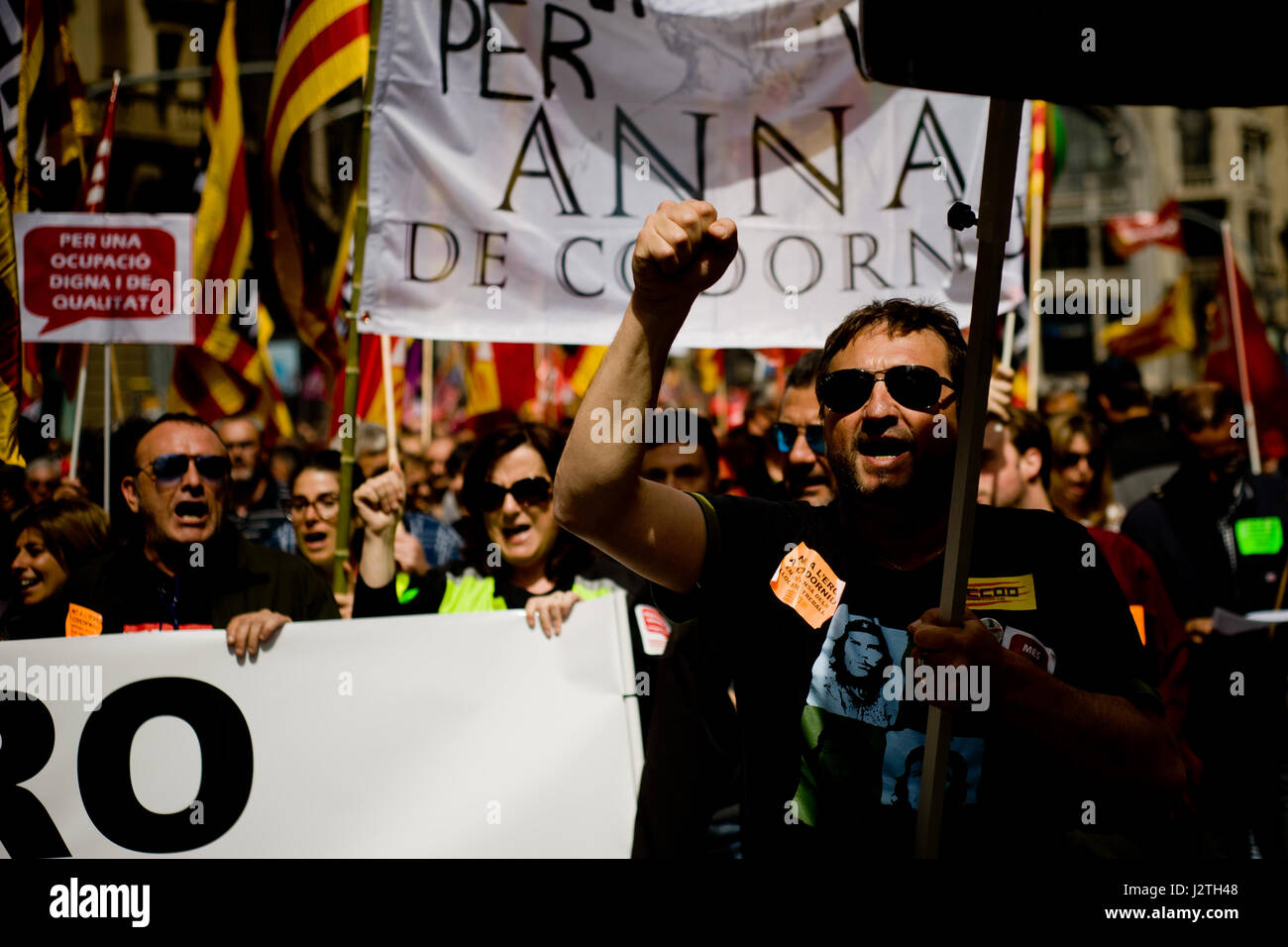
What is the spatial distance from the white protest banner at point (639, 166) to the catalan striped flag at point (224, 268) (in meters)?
1.25

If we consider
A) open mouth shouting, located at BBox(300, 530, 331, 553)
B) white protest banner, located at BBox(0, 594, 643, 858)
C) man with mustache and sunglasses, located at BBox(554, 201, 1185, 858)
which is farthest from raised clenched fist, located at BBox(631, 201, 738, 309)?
open mouth shouting, located at BBox(300, 530, 331, 553)

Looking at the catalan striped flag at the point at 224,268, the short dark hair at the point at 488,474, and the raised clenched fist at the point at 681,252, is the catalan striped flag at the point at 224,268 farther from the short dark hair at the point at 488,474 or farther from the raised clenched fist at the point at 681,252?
the raised clenched fist at the point at 681,252

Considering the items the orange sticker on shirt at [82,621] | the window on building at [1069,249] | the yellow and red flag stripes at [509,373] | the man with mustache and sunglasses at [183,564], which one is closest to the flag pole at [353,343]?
the man with mustache and sunglasses at [183,564]

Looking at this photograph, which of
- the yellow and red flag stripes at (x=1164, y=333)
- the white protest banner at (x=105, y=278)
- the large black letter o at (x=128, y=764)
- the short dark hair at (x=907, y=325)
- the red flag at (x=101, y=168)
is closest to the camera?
the short dark hair at (x=907, y=325)

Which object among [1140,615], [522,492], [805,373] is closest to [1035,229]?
[805,373]

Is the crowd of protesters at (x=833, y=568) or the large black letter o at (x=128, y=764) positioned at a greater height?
the crowd of protesters at (x=833, y=568)

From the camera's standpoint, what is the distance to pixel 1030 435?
4.27m

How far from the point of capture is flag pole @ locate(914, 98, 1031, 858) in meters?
1.77

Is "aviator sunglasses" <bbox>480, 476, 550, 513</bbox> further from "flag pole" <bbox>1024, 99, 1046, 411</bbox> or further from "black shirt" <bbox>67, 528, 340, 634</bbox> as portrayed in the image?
"flag pole" <bbox>1024, 99, 1046, 411</bbox>

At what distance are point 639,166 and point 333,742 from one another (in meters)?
2.48

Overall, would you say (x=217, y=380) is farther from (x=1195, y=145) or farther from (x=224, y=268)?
(x=1195, y=145)

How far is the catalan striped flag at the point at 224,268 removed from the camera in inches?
222
